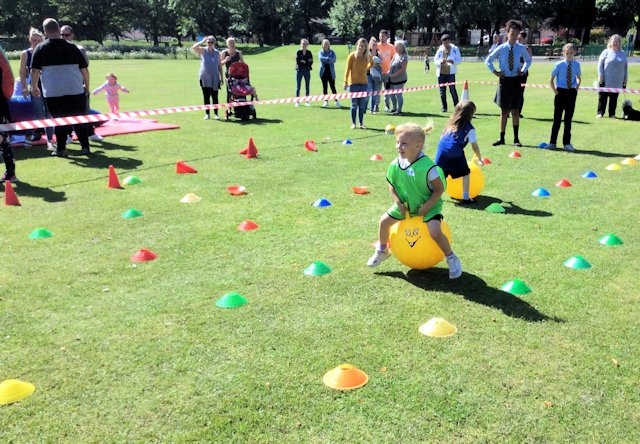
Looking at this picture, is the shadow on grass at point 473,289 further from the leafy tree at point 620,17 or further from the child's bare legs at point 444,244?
the leafy tree at point 620,17

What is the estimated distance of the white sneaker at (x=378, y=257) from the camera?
5.52 m

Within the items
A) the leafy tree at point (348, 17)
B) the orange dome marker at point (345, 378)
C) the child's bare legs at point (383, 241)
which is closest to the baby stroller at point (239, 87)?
the child's bare legs at point (383, 241)

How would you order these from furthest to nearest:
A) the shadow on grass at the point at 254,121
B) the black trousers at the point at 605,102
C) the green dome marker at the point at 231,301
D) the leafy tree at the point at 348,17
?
1. the leafy tree at the point at 348,17
2. the black trousers at the point at 605,102
3. the shadow on grass at the point at 254,121
4. the green dome marker at the point at 231,301

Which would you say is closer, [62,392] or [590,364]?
[62,392]

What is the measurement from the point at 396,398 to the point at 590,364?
1415 millimetres

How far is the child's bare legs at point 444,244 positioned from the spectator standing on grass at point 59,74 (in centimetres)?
785

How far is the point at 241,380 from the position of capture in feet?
12.4

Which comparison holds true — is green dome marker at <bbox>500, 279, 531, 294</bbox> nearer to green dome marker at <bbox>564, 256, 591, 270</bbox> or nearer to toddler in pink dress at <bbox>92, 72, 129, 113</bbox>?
green dome marker at <bbox>564, 256, 591, 270</bbox>

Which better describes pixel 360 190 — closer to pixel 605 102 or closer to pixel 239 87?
pixel 239 87

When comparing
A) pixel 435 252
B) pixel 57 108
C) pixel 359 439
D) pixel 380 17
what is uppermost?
pixel 380 17

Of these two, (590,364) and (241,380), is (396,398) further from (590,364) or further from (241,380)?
(590,364)

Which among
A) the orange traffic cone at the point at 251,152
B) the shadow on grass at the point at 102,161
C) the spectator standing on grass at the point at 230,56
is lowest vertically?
the shadow on grass at the point at 102,161

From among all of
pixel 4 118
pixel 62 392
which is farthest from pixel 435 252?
pixel 4 118

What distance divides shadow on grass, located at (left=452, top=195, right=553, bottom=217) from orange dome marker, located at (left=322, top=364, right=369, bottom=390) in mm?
4402
